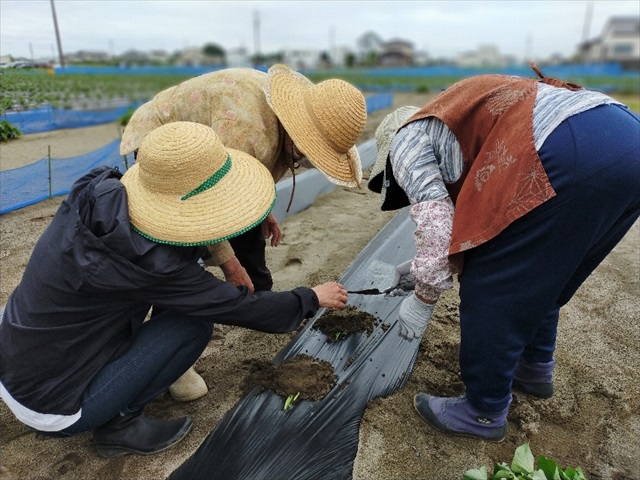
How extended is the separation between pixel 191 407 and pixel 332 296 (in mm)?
796

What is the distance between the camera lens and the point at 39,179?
13.6ft

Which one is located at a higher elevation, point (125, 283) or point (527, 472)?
point (125, 283)

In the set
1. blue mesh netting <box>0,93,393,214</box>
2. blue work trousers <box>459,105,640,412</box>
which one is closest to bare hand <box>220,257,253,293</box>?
blue work trousers <box>459,105,640,412</box>

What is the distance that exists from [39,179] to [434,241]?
405 centimetres

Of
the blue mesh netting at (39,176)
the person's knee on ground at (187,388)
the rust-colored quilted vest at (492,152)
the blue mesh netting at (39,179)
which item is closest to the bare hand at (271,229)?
the person's knee on ground at (187,388)

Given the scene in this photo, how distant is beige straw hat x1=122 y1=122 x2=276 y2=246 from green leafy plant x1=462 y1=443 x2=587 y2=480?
1.05m

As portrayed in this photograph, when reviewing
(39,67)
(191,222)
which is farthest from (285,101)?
(39,67)

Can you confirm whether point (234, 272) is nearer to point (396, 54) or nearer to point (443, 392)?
point (443, 392)

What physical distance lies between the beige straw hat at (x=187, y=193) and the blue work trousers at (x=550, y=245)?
0.74m

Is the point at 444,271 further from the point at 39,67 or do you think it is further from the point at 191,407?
the point at 39,67

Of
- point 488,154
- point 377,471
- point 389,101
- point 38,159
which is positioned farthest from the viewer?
point 389,101

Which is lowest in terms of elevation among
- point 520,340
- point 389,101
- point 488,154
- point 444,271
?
point 389,101

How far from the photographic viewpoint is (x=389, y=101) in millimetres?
14133

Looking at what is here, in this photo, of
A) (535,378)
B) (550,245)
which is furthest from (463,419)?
(550,245)
